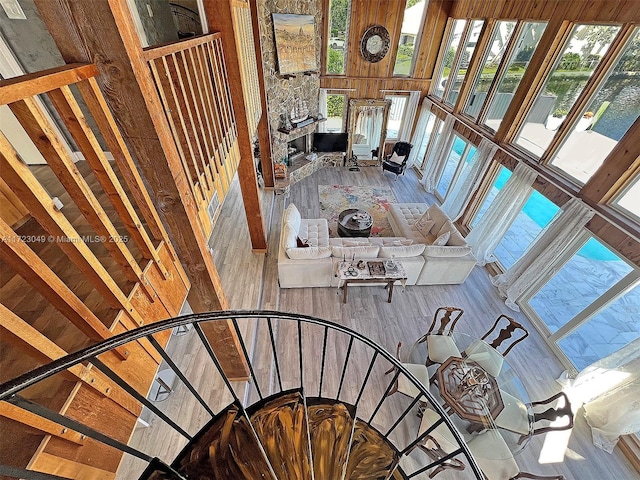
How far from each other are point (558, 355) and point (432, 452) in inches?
102

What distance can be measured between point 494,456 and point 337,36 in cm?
788

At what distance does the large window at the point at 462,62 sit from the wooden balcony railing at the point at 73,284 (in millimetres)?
6910

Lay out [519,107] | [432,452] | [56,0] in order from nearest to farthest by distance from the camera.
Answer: [56,0] → [432,452] → [519,107]

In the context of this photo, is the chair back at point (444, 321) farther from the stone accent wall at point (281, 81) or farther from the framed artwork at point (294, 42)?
the framed artwork at point (294, 42)

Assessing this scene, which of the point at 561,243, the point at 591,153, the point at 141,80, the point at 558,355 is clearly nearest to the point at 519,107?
the point at 591,153

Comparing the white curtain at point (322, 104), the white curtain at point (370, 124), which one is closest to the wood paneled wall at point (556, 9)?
the white curtain at point (370, 124)

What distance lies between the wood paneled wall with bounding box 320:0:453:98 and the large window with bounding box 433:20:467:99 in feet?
0.74

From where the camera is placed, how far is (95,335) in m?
1.25

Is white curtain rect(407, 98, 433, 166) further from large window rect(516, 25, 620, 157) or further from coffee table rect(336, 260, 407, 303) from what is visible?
coffee table rect(336, 260, 407, 303)

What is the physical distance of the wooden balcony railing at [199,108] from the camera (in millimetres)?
1711

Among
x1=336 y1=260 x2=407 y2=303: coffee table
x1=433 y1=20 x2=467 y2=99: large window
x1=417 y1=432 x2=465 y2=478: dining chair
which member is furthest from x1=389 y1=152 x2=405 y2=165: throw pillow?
x1=417 y1=432 x2=465 y2=478: dining chair

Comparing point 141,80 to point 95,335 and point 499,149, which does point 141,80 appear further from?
point 499,149

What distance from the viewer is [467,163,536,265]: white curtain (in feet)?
13.9

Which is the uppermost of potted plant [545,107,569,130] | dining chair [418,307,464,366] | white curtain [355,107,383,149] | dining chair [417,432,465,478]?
potted plant [545,107,569,130]
